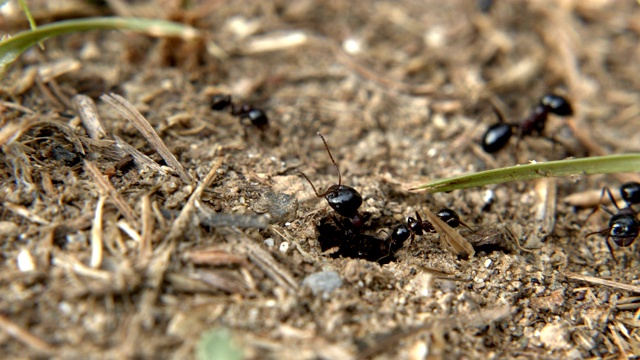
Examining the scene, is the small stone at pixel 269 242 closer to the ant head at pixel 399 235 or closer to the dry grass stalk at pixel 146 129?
the dry grass stalk at pixel 146 129

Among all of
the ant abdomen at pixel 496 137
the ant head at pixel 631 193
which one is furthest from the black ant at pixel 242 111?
the ant head at pixel 631 193

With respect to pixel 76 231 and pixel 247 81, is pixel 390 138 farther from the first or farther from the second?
pixel 76 231

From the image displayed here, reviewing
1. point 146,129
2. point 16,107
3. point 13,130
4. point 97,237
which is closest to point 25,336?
point 97,237

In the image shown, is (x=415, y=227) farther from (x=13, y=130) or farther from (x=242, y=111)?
(x=13, y=130)

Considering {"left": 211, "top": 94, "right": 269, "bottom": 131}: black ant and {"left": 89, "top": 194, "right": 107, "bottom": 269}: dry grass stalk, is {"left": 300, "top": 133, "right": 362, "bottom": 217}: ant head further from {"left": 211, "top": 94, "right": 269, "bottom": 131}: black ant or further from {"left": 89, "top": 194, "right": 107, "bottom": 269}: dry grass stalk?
{"left": 89, "top": 194, "right": 107, "bottom": 269}: dry grass stalk

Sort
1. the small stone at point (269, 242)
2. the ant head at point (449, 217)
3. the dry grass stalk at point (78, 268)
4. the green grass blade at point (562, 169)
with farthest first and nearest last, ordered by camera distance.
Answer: the ant head at point (449, 217), the green grass blade at point (562, 169), the small stone at point (269, 242), the dry grass stalk at point (78, 268)

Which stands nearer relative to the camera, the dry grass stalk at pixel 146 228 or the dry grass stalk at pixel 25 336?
the dry grass stalk at pixel 25 336
